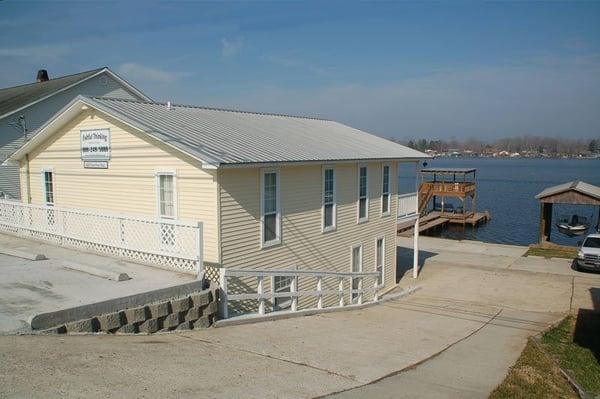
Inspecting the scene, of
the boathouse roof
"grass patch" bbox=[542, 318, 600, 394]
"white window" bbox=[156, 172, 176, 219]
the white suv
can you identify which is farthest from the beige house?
the boathouse roof

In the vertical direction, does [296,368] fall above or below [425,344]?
above

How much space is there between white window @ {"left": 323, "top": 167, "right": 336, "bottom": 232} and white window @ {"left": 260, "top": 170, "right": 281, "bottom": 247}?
9.51 feet

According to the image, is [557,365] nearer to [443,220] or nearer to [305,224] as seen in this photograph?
[305,224]

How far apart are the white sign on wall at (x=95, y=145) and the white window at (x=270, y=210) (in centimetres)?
492

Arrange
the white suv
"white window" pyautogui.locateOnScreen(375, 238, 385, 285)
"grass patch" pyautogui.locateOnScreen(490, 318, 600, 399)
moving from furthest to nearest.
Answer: the white suv
"white window" pyautogui.locateOnScreen(375, 238, 385, 285)
"grass patch" pyautogui.locateOnScreen(490, 318, 600, 399)

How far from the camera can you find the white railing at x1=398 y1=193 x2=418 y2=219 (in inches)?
936

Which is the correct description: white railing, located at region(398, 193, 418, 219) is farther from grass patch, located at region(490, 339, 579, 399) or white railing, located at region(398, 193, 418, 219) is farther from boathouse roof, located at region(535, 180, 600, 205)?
grass patch, located at region(490, 339, 579, 399)

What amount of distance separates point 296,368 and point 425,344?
14.1 feet

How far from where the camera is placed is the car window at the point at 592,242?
2402cm

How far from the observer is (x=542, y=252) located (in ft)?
95.7

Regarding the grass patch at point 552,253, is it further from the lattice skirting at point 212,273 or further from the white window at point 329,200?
the lattice skirting at point 212,273

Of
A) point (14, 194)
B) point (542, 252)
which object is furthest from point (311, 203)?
point (542, 252)

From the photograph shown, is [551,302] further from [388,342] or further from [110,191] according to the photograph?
[110,191]

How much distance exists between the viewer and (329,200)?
17.5 metres
